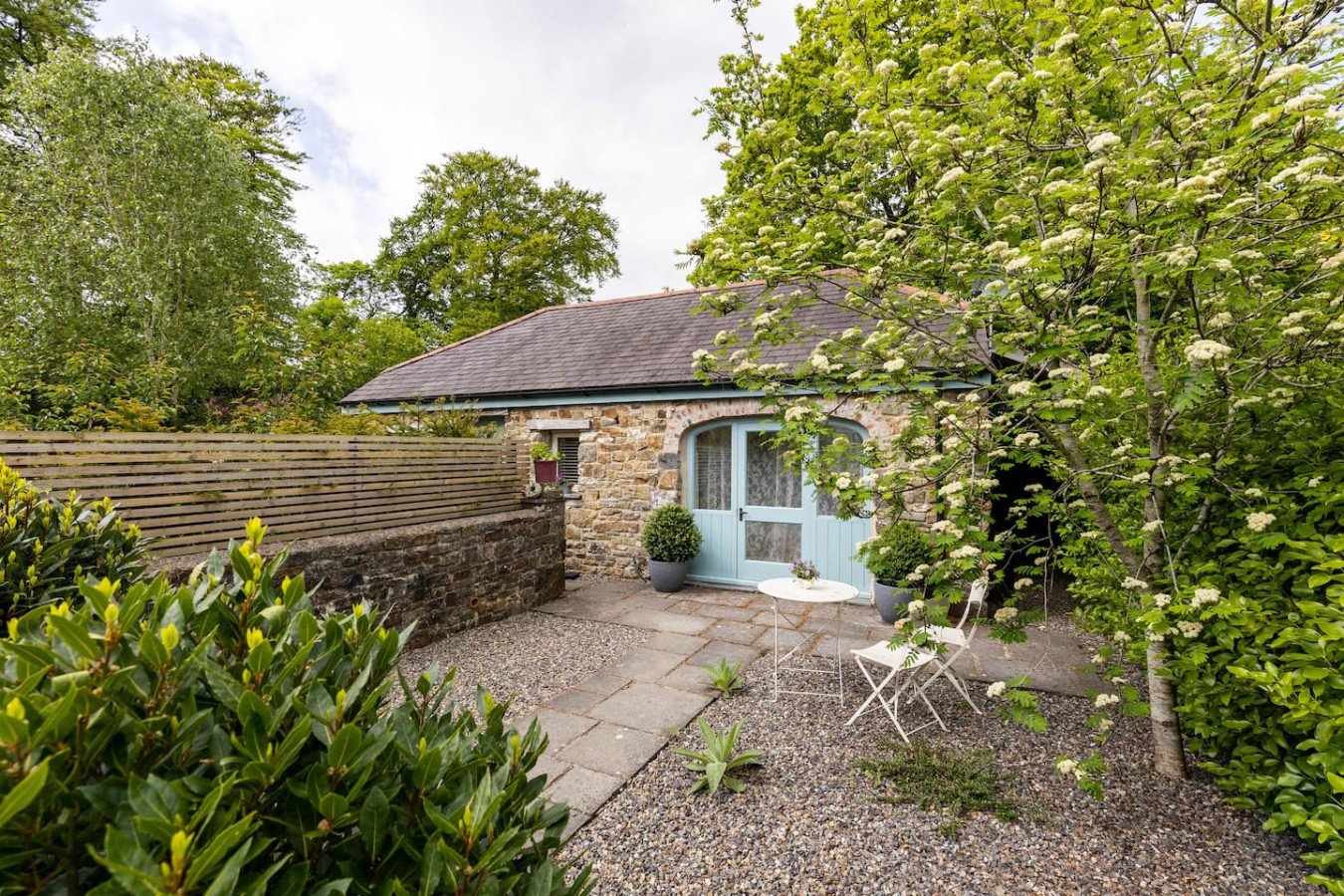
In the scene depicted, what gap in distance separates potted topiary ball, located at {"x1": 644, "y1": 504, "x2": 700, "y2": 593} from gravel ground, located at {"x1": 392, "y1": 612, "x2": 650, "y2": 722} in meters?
1.65

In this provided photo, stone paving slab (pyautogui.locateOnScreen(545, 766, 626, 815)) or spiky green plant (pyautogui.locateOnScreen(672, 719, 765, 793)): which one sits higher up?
spiky green plant (pyautogui.locateOnScreen(672, 719, 765, 793))

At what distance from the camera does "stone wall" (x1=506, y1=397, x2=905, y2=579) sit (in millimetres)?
8414

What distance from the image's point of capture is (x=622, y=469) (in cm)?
883

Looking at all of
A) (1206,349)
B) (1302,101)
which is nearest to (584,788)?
(1206,349)

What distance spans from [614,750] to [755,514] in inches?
192

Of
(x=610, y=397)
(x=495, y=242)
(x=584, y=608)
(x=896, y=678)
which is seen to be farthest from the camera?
(x=495, y=242)

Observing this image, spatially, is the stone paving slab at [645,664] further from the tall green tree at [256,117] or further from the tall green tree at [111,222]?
the tall green tree at [256,117]

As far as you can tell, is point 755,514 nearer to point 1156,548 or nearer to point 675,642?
point 675,642

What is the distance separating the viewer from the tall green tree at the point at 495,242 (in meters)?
21.9

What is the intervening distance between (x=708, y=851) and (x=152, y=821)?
8.93 ft

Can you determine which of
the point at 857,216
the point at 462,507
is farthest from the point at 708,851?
the point at 462,507

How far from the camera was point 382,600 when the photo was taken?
538 cm

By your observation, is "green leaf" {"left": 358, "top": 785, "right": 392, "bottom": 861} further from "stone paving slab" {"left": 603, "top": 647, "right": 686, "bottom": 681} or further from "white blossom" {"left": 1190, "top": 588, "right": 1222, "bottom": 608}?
"stone paving slab" {"left": 603, "top": 647, "right": 686, "bottom": 681}

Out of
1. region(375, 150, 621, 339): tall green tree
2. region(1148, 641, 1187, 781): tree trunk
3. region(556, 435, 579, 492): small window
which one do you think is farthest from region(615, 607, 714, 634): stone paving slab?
region(375, 150, 621, 339): tall green tree
